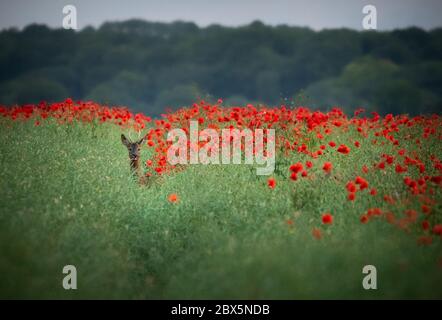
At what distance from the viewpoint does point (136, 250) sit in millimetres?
6238

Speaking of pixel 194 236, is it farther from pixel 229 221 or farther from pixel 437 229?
pixel 437 229

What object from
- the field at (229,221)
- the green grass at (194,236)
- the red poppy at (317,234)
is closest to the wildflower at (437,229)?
the field at (229,221)

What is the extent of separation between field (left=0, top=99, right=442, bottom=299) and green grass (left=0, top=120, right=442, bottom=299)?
0.7 inches

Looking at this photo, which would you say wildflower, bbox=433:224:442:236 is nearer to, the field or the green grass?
the field

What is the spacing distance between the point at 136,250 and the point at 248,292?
2116 millimetres

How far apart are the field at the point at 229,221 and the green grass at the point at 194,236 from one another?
2cm

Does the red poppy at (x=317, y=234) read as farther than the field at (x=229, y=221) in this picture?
Yes

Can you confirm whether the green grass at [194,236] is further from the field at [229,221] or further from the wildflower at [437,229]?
the wildflower at [437,229]

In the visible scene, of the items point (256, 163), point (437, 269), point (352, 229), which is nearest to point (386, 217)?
point (352, 229)

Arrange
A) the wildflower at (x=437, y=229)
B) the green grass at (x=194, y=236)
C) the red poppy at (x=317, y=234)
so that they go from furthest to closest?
the red poppy at (x=317, y=234), the wildflower at (x=437, y=229), the green grass at (x=194, y=236)

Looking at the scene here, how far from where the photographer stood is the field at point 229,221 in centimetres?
487

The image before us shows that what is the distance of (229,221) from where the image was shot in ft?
21.1

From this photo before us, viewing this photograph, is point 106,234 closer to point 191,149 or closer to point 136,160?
point 136,160

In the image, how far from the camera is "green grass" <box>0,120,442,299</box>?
4.80 m
